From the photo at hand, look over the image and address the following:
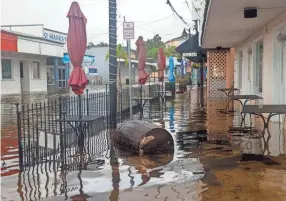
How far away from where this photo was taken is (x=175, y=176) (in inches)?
207

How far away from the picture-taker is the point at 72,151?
7152mm

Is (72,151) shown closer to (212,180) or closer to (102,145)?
(102,145)

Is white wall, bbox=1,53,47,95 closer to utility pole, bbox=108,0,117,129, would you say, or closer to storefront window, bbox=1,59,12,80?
storefront window, bbox=1,59,12,80

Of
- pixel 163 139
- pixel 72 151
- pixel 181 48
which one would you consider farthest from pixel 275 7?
pixel 181 48

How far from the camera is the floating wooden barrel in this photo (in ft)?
22.0

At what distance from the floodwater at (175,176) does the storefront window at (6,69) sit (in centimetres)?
2220

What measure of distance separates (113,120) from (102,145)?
174 centimetres

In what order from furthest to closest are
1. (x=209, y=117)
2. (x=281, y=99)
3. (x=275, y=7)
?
(x=209, y=117), (x=281, y=99), (x=275, y=7)

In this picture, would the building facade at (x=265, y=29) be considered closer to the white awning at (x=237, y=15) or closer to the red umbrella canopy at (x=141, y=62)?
the white awning at (x=237, y=15)

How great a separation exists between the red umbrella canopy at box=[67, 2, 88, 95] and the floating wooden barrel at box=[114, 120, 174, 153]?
4.19 feet

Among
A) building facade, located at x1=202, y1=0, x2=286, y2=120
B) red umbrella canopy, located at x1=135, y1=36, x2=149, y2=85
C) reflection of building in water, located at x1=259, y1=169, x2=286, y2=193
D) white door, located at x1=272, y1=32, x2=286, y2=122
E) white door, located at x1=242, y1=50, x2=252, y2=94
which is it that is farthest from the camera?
white door, located at x1=242, y1=50, x2=252, y2=94

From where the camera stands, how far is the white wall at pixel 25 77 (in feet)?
92.3

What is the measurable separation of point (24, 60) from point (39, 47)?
68.0 inches

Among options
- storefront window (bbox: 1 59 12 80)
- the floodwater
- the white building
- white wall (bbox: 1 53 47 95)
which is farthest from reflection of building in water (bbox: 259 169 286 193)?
storefront window (bbox: 1 59 12 80)
